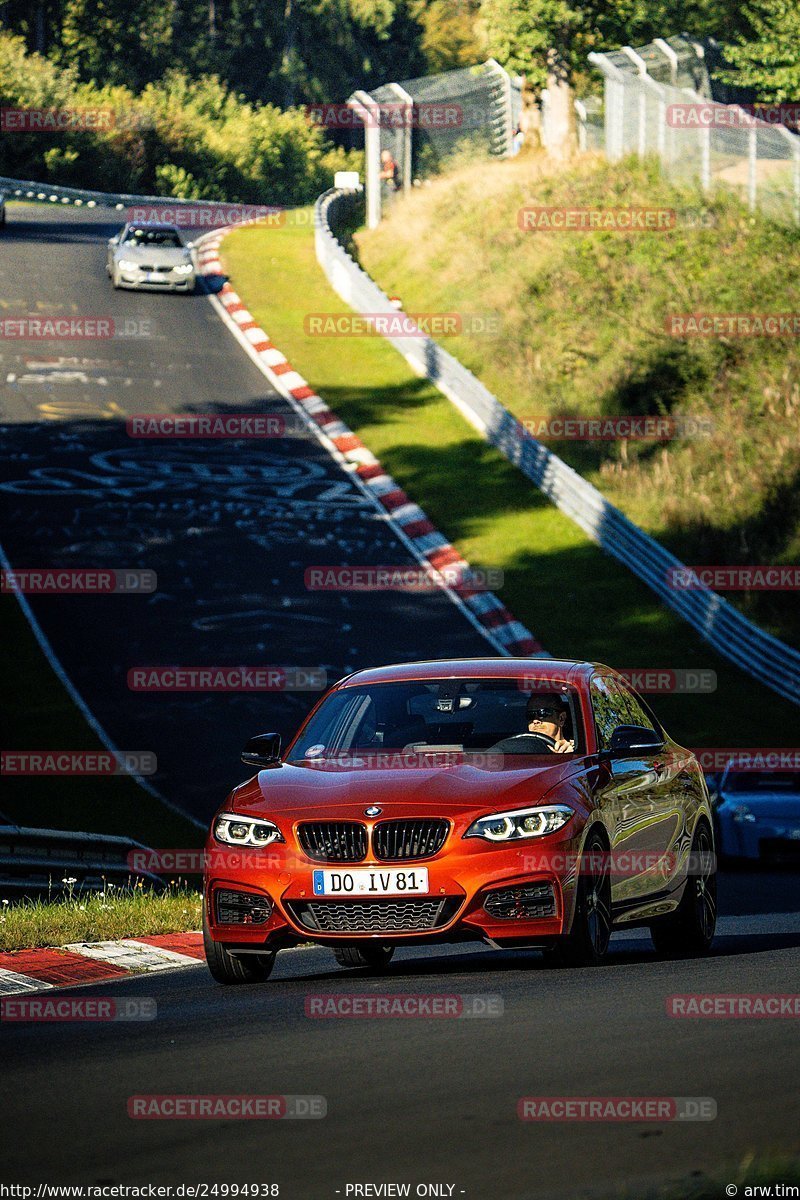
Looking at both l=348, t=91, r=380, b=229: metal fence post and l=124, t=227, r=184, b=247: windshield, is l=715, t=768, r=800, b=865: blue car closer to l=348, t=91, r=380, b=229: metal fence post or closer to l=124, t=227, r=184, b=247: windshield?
l=124, t=227, r=184, b=247: windshield

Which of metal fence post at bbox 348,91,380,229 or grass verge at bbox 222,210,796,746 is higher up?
metal fence post at bbox 348,91,380,229

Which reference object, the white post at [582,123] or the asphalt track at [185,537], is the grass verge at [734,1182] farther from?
the white post at [582,123]

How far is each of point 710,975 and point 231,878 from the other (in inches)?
93.2

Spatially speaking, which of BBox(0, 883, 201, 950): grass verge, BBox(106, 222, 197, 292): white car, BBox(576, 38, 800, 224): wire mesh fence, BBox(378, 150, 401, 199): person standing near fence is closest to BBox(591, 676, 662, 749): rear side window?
BBox(0, 883, 201, 950): grass verge

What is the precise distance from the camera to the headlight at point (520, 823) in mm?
8703

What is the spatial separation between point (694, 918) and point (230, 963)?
266 centimetres

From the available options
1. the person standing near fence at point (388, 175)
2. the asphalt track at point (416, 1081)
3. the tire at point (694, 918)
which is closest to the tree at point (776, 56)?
the person standing near fence at point (388, 175)

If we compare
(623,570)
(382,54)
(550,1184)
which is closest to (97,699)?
(623,570)

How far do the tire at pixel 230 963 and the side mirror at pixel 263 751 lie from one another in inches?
36.1

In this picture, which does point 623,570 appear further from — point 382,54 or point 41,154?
point 382,54

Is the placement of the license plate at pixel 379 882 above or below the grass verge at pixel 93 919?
above

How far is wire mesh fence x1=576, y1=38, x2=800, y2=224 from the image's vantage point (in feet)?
123

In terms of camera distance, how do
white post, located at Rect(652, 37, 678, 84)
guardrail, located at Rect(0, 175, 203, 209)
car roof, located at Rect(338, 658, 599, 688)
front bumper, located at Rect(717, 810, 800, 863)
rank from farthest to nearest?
guardrail, located at Rect(0, 175, 203, 209)
white post, located at Rect(652, 37, 678, 84)
front bumper, located at Rect(717, 810, 800, 863)
car roof, located at Rect(338, 658, 599, 688)

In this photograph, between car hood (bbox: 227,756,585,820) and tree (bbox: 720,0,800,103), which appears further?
tree (bbox: 720,0,800,103)
